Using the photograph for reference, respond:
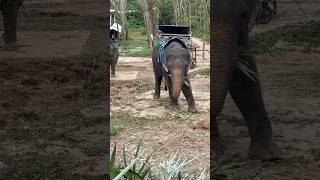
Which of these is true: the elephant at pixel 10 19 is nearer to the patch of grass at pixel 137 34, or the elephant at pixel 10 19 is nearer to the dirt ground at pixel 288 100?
the dirt ground at pixel 288 100

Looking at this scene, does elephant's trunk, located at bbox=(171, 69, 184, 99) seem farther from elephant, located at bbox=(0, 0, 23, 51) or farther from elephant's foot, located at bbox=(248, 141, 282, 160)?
A: elephant's foot, located at bbox=(248, 141, 282, 160)

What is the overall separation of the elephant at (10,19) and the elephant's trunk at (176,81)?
277 cm

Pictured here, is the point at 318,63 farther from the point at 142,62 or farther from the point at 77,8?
the point at 142,62

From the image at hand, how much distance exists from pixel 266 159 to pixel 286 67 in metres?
0.29

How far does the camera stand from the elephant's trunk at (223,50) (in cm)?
149

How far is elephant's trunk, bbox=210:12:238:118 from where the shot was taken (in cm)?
149

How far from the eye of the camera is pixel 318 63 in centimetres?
167

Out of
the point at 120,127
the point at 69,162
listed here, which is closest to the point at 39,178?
the point at 69,162

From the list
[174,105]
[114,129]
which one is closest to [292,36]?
[114,129]

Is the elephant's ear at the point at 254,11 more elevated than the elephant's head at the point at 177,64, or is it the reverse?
the elephant's ear at the point at 254,11

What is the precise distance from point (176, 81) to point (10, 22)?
2.85m

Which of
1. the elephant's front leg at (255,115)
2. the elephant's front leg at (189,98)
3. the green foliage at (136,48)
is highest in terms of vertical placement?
the elephant's front leg at (255,115)

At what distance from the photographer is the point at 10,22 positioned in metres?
1.85

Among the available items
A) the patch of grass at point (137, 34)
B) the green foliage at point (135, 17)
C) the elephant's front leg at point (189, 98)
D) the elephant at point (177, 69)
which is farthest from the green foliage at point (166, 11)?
the elephant's front leg at point (189, 98)
